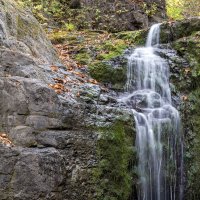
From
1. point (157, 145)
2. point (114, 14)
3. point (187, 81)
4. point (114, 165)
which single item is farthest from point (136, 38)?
point (114, 165)

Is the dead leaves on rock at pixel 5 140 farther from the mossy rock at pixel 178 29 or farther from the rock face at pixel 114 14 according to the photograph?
the rock face at pixel 114 14

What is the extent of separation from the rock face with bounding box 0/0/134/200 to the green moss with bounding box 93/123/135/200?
0.02 meters

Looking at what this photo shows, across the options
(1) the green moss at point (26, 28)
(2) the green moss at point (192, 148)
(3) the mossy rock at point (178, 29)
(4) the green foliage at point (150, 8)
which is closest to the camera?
(2) the green moss at point (192, 148)

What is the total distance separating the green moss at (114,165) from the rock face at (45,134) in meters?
0.02

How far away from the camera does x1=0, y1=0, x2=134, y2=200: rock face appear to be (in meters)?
4.80

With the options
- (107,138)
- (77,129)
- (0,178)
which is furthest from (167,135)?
(0,178)

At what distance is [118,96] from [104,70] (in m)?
0.99

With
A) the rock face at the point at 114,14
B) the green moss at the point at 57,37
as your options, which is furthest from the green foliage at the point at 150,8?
the green moss at the point at 57,37

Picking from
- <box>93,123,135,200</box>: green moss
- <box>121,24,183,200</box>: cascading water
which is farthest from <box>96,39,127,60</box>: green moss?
<box>93,123,135,200</box>: green moss

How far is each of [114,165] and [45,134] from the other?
4.16 feet

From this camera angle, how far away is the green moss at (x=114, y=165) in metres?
5.46

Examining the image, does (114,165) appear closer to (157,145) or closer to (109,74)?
(157,145)

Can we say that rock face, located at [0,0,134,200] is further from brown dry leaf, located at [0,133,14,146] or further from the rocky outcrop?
the rocky outcrop

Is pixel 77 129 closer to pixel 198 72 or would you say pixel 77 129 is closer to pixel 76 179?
pixel 76 179
